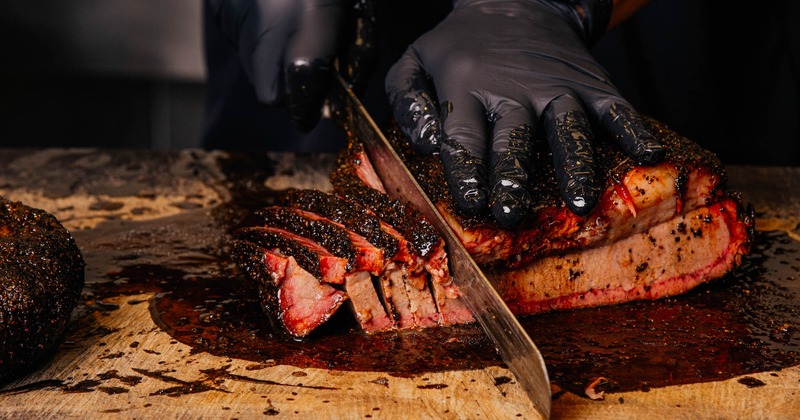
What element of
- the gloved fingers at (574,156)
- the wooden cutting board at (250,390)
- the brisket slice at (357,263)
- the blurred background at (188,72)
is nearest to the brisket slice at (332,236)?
the brisket slice at (357,263)

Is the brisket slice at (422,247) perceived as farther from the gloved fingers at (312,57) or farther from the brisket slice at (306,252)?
the gloved fingers at (312,57)

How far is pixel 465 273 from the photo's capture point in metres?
2.47

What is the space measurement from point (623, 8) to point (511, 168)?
1.65 metres

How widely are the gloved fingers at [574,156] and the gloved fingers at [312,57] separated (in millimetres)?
1038

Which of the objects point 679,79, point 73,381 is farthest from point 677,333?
point 679,79

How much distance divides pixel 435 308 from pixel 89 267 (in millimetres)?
1372

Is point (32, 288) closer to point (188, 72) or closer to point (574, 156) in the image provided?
point (574, 156)

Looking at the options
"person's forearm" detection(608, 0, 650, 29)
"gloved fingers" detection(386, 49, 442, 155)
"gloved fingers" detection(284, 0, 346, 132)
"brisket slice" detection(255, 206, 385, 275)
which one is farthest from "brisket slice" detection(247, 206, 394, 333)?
"person's forearm" detection(608, 0, 650, 29)

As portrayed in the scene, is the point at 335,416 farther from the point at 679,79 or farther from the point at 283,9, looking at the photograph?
the point at 679,79

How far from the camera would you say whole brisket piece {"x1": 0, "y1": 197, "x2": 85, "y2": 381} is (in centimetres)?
213

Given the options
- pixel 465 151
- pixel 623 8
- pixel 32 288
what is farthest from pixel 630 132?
pixel 32 288

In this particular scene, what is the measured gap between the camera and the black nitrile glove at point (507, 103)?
2.57 m

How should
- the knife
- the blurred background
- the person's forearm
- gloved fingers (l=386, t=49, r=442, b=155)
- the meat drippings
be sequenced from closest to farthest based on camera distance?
the knife, the meat drippings, gloved fingers (l=386, t=49, r=442, b=155), the person's forearm, the blurred background

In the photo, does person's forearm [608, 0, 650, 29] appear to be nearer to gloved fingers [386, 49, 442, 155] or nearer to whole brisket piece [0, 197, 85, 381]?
gloved fingers [386, 49, 442, 155]
